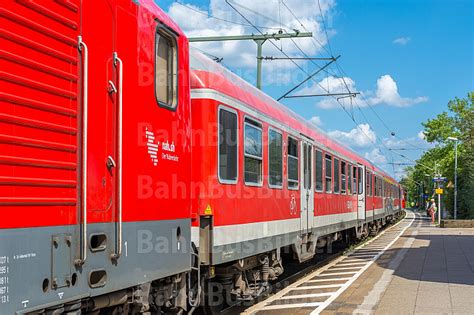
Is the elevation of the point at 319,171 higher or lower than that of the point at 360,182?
higher

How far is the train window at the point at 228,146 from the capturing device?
7.60 metres

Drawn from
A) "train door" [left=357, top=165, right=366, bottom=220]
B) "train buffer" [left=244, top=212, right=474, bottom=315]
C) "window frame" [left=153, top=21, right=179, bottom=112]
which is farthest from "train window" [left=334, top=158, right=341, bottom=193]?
"window frame" [left=153, top=21, right=179, bottom=112]

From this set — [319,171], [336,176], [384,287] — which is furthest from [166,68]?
[336,176]

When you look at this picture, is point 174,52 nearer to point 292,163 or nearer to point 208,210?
point 208,210

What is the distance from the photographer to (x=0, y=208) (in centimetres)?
342

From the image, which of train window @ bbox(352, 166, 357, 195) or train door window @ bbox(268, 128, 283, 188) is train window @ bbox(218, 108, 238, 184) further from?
train window @ bbox(352, 166, 357, 195)

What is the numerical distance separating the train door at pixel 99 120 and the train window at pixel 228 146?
2939 millimetres

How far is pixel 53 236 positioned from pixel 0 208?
521 mm

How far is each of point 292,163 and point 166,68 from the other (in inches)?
221

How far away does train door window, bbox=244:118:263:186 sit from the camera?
27.9 ft

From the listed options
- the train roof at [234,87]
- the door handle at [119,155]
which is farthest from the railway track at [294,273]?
the door handle at [119,155]

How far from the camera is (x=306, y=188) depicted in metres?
12.4

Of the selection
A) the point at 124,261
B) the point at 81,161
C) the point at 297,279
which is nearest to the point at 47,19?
the point at 81,161

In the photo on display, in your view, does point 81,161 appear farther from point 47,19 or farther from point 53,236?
point 47,19
